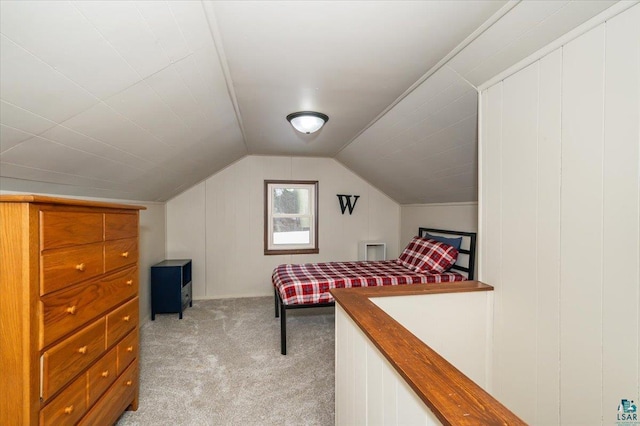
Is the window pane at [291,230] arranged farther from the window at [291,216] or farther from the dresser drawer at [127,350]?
the dresser drawer at [127,350]

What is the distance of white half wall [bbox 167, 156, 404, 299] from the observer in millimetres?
4645

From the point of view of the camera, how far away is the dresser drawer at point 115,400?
1.61 m

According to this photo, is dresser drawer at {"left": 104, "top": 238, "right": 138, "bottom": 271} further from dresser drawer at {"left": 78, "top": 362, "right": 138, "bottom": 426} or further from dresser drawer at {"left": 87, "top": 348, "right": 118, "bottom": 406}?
dresser drawer at {"left": 78, "top": 362, "right": 138, "bottom": 426}

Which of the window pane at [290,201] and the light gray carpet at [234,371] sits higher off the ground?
the window pane at [290,201]

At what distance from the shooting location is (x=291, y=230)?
5.02 meters

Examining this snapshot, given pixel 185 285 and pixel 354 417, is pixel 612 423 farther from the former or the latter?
pixel 185 285

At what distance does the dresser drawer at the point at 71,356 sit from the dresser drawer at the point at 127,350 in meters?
0.25

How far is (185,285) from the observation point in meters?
4.16

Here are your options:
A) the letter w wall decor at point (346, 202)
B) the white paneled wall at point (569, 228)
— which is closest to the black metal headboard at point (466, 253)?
the letter w wall decor at point (346, 202)

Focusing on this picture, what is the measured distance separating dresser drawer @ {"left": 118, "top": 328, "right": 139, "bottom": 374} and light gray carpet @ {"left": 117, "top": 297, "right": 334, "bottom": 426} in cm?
39

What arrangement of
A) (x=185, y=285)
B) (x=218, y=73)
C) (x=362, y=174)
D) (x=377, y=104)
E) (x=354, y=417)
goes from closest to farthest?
1. (x=354, y=417)
2. (x=218, y=73)
3. (x=377, y=104)
4. (x=185, y=285)
5. (x=362, y=174)

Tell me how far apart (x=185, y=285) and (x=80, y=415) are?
2.75 meters

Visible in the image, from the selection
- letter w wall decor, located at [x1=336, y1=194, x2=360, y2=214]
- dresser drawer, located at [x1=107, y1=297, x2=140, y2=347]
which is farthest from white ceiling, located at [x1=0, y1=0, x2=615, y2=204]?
letter w wall decor, located at [x1=336, y1=194, x2=360, y2=214]

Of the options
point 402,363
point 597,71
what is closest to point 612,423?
point 402,363
